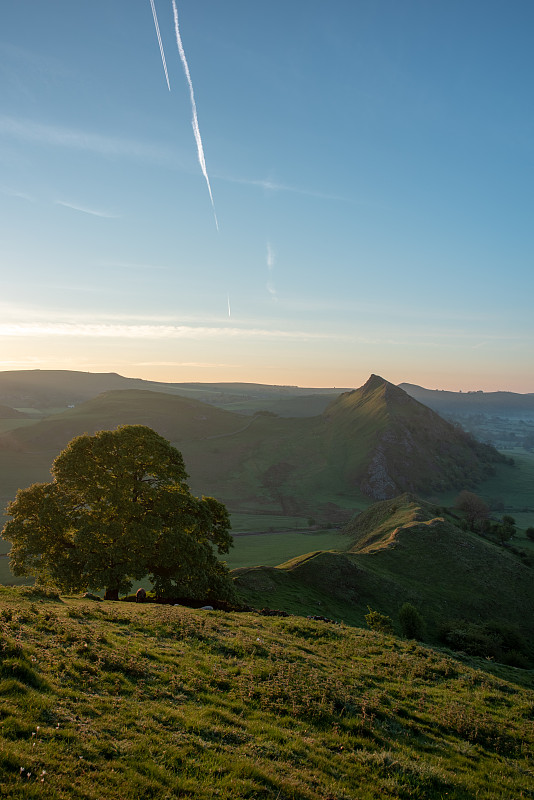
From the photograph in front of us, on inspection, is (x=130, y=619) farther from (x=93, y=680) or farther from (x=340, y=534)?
(x=340, y=534)

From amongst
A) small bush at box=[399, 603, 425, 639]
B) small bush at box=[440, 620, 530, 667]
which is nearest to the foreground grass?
small bush at box=[399, 603, 425, 639]

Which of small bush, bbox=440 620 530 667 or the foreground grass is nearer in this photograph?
the foreground grass

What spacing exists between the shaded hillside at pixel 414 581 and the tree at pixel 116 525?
1121 centimetres

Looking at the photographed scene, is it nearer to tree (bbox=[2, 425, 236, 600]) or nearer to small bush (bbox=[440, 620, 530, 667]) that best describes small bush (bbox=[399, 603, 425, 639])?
small bush (bbox=[440, 620, 530, 667])

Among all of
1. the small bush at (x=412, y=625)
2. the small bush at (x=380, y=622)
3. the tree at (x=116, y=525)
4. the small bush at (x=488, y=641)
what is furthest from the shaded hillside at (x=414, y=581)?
the tree at (x=116, y=525)

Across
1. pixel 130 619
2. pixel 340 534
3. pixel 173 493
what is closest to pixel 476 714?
pixel 130 619

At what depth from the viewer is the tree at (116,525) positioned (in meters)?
36.9

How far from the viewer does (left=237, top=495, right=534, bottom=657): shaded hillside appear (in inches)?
1964

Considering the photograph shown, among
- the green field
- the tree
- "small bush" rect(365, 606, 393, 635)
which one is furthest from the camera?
the green field

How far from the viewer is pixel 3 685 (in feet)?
41.7

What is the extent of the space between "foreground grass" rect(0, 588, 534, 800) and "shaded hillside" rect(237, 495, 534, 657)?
2390cm

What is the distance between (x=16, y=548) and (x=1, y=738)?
3300 centimetres

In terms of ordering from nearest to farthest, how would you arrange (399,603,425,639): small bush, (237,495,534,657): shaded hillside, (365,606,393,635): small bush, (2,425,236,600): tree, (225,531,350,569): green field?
(2,425,236,600): tree, (365,606,393,635): small bush, (399,603,425,639): small bush, (237,495,534,657): shaded hillside, (225,531,350,569): green field

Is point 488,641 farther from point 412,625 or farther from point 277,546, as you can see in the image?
point 277,546
